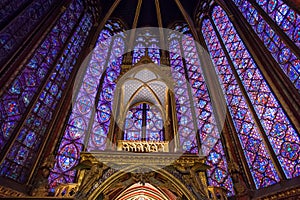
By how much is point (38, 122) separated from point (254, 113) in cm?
588

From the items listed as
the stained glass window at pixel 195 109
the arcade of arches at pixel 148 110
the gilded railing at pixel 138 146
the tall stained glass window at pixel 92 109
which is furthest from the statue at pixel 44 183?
the stained glass window at pixel 195 109

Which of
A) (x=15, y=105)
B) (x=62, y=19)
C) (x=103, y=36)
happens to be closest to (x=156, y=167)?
(x=15, y=105)

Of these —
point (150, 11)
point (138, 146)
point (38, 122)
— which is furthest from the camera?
point (150, 11)

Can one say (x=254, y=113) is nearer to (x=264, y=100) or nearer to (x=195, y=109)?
(x=264, y=100)

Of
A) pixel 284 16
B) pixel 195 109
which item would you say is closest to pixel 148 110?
pixel 195 109

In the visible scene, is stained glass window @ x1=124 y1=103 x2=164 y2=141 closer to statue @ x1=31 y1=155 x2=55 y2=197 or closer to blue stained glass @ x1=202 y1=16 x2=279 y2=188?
blue stained glass @ x1=202 y1=16 x2=279 y2=188

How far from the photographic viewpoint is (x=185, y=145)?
8.02 m

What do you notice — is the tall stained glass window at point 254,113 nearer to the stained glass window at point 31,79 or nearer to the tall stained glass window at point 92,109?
the tall stained glass window at point 92,109

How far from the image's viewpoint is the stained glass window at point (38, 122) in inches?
231

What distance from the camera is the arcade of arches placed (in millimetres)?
4746

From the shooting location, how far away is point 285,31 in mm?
6340

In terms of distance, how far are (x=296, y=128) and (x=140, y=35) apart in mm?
8531

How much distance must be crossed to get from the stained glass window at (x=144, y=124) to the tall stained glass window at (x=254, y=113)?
2.45m

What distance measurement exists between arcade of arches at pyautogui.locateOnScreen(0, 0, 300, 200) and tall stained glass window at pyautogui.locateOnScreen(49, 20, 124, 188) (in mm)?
41
